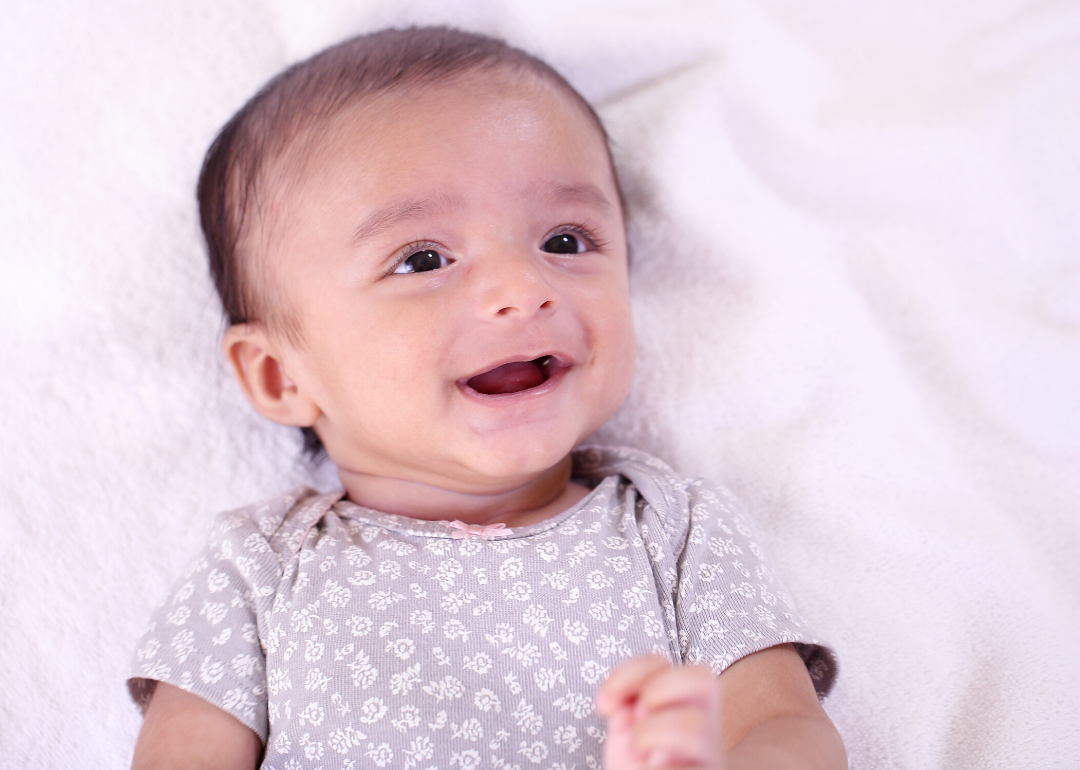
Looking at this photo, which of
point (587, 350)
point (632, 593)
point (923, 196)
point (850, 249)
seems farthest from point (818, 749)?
point (923, 196)

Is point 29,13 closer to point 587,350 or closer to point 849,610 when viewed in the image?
point 587,350

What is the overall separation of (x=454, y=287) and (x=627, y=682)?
0.54 meters

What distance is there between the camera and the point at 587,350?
43.3 inches

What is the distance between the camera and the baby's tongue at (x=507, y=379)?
1.13 meters

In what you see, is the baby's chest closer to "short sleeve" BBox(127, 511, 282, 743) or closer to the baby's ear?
"short sleeve" BBox(127, 511, 282, 743)

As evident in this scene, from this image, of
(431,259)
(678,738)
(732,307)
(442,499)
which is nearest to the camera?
(678,738)

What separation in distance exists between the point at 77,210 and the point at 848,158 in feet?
4.25

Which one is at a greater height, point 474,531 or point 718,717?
point 718,717

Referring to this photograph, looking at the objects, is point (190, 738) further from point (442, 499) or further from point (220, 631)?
point (442, 499)

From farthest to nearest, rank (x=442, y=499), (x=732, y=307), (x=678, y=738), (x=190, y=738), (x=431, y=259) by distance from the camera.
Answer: (x=732, y=307)
(x=442, y=499)
(x=431, y=259)
(x=190, y=738)
(x=678, y=738)

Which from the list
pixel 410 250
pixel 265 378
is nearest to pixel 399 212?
pixel 410 250

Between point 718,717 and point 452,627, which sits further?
point 452,627

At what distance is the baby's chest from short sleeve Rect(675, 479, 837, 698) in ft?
0.14

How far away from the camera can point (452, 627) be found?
1.01 m
